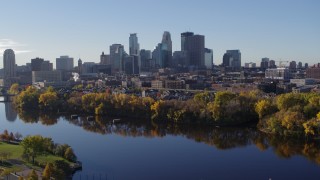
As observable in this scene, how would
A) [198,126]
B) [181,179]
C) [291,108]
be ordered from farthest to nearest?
[198,126], [291,108], [181,179]

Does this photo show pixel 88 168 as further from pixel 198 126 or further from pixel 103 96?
pixel 103 96

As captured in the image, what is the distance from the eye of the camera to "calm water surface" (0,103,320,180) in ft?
47.3

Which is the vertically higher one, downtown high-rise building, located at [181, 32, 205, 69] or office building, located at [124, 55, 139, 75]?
downtown high-rise building, located at [181, 32, 205, 69]

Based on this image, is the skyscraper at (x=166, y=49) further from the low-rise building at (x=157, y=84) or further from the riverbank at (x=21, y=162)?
the riverbank at (x=21, y=162)

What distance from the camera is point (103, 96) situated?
3017 cm

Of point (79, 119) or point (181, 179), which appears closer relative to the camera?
point (181, 179)

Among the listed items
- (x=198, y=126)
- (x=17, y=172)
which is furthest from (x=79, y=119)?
(x=17, y=172)

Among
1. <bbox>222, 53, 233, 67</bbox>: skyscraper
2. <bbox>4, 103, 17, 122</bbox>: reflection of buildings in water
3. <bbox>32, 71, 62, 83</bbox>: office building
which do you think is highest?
<bbox>222, 53, 233, 67</bbox>: skyscraper

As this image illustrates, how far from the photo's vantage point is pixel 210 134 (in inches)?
835

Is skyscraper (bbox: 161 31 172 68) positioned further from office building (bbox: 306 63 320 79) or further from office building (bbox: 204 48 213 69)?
office building (bbox: 306 63 320 79)

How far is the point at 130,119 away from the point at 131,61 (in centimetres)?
6010

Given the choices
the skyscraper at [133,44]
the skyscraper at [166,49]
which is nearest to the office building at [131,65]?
the skyscraper at [166,49]

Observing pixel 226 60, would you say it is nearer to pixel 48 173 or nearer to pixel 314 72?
pixel 314 72

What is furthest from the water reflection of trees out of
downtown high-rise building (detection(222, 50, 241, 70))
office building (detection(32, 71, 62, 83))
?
downtown high-rise building (detection(222, 50, 241, 70))
